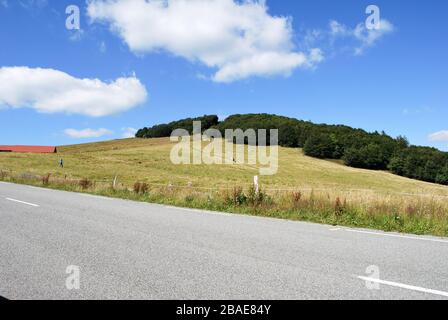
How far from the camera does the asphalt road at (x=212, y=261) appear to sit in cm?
472

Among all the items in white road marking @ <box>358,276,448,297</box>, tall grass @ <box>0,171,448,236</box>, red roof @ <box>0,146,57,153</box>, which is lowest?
white road marking @ <box>358,276,448,297</box>

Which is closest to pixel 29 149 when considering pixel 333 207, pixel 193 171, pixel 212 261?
pixel 193 171

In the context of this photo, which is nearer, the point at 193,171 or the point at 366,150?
the point at 193,171

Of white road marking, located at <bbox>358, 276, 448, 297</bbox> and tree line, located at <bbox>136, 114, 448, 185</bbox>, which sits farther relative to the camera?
tree line, located at <bbox>136, 114, 448, 185</bbox>

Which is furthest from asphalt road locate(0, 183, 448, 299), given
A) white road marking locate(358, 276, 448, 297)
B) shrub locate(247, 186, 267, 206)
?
shrub locate(247, 186, 267, 206)

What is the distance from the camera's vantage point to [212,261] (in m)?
6.04

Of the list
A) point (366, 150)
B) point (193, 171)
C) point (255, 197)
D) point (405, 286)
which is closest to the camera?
point (405, 286)

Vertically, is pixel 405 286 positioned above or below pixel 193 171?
below

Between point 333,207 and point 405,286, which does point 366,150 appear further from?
point 405,286

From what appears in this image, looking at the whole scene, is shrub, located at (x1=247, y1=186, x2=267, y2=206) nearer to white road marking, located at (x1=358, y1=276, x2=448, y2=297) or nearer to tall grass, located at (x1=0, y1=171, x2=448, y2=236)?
tall grass, located at (x1=0, y1=171, x2=448, y2=236)

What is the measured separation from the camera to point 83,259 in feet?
20.3

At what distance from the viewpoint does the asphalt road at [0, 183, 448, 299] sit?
4.72 m
